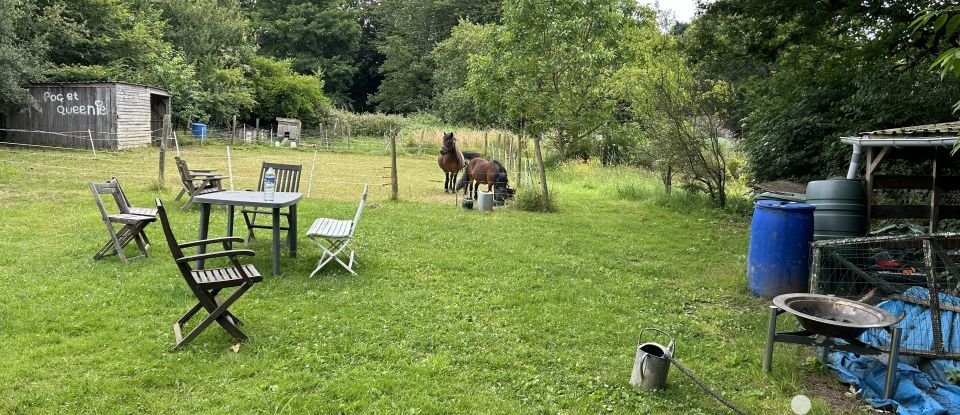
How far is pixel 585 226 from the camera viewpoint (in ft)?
31.2

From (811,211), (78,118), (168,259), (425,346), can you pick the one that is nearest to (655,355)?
(425,346)

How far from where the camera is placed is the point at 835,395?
11.5 ft

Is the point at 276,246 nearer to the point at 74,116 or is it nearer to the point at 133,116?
the point at 74,116

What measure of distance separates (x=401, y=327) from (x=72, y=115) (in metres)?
20.2

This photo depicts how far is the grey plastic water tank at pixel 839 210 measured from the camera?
5.65m

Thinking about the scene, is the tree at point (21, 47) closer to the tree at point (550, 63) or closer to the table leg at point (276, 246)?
the tree at point (550, 63)

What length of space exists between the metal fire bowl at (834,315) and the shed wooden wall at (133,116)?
21253 millimetres

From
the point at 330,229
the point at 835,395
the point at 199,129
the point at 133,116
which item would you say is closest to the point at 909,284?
the point at 835,395

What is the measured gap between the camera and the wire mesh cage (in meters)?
3.65

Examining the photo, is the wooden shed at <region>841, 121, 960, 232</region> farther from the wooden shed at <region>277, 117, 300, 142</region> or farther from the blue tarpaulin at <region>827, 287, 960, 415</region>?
the wooden shed at <region>277, 117, 300, 142</region>

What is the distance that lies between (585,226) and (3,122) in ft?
68.0

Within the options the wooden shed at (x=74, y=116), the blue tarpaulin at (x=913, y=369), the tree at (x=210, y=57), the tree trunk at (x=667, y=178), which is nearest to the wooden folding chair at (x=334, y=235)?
the blue tarpaulin at (x=913, y=369)

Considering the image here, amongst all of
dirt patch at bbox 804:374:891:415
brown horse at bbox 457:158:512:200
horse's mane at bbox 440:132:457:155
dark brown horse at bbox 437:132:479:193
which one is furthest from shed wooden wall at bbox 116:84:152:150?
dirt patch at bbox 804:374:891:415

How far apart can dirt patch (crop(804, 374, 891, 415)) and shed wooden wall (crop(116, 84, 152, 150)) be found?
21.4 meters
